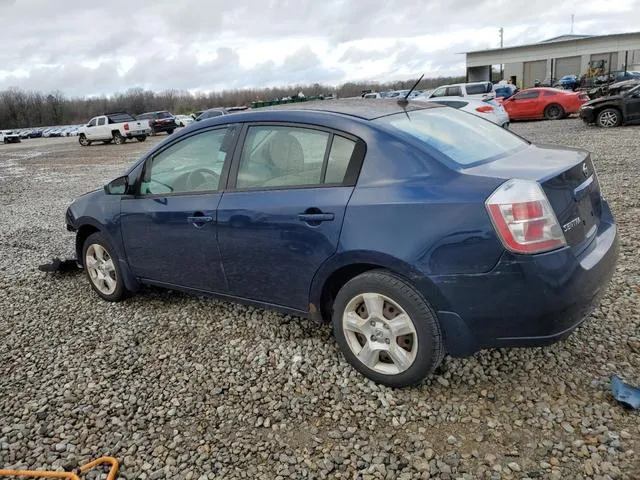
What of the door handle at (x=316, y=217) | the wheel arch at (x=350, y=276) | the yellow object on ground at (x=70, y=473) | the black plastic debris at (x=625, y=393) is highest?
the door handle at (x=316, y=217)

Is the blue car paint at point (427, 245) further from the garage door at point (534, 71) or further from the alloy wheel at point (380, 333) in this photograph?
the garage door at point (534, 71)

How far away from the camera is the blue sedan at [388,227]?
2.63m

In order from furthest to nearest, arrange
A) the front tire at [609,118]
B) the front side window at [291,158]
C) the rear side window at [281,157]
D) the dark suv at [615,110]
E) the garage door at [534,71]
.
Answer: the garage door at [534,71]
the front tire at [609,118]
the dark suv at [615,110]
the rear side window at [281,157]
the front side window at [291,158]

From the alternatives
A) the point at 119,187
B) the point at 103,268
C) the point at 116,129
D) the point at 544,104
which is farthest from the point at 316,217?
the point at 116,129

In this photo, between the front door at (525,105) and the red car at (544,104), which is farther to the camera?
the front door at (525,105)

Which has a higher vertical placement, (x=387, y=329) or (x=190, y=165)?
(x=190, y=165)

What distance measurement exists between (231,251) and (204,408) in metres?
1.06

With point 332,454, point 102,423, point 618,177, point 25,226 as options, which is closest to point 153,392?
point 102,423

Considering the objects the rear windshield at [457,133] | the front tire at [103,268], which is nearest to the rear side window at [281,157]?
the rear windshield at [457,133]

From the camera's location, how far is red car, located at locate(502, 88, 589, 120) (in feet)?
72.1

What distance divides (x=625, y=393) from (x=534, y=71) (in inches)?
2434

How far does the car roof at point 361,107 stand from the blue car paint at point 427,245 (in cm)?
10

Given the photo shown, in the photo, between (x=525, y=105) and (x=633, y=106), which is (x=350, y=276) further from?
(x=525, y=105)

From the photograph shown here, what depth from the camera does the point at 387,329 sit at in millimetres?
3010
